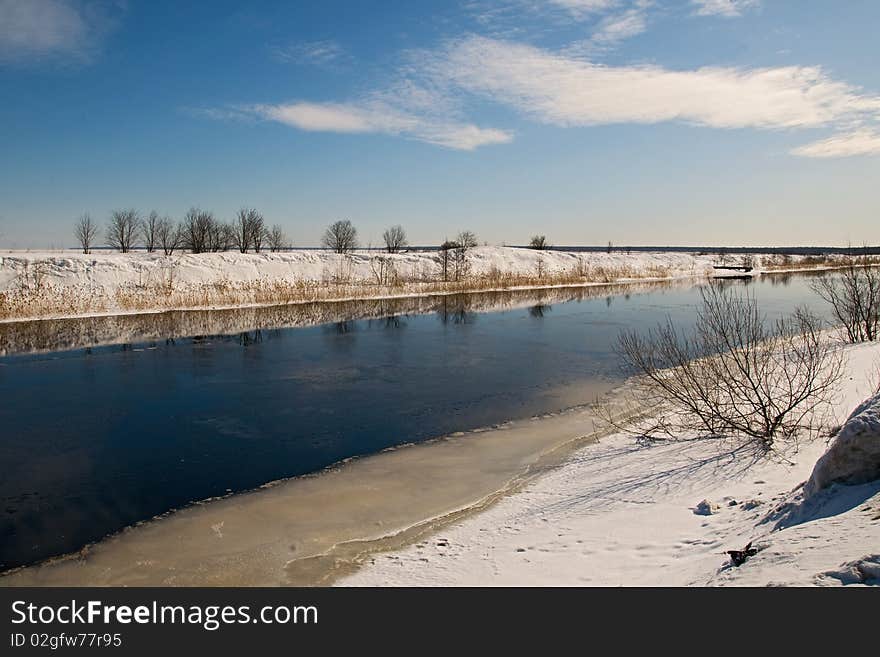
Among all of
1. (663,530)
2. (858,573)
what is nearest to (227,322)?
(663,530)

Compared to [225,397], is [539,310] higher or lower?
higher

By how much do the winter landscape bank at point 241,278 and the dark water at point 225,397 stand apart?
3696mm

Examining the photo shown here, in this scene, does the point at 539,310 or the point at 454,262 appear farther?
the point at 454,262

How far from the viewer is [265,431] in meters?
9.66

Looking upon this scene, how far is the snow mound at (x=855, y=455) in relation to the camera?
4.12 metres

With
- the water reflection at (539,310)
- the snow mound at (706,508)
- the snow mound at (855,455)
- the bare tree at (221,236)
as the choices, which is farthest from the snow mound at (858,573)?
the bare tree at (221,236)

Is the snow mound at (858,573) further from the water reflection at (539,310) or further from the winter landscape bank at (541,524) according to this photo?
the water reflection at (539,310)

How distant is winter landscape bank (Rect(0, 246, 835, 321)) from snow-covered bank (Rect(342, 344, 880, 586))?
23.7 m

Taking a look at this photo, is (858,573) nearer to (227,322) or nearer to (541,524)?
(541,524)

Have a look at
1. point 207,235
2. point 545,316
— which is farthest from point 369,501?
point 207,235

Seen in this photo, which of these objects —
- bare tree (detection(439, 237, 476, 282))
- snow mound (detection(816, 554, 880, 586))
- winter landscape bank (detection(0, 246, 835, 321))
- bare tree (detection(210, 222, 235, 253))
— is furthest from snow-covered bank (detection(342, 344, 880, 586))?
bare tree (detection(210, 222, 235, 253))

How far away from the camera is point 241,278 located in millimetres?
39250

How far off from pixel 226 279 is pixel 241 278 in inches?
96.7

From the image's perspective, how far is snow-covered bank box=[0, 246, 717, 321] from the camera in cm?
2634
